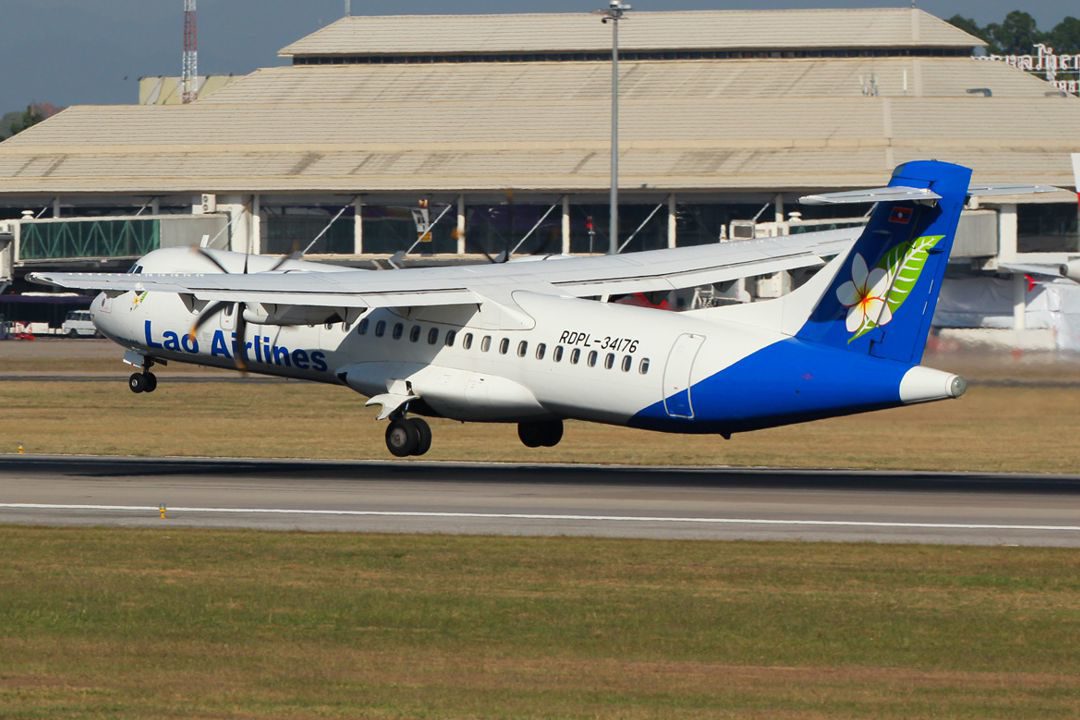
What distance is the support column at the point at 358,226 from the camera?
109312 millimetres

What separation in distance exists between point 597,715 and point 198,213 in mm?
95983

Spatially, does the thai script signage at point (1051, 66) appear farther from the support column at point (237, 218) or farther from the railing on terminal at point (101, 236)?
the railing on terminal at point (101, 236)

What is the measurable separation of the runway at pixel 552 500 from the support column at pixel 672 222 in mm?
66627

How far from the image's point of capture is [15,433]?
50.0 m

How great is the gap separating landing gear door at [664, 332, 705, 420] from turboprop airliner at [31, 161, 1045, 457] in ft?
0.12

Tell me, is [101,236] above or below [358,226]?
below

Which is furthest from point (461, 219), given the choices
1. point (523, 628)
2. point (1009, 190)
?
point (523, 628)

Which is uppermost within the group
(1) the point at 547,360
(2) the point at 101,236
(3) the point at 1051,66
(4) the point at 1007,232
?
(3) the point at 1051,66

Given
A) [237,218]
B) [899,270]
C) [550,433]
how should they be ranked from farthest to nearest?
[237,218], [550,433], [899,270]

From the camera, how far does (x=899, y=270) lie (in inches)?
1283

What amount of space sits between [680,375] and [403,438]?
7350 mm

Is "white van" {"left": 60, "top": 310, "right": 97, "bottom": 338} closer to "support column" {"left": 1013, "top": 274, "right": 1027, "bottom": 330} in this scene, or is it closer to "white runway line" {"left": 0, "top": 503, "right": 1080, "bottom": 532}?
"support column" {"left": 1013, "top": 274, "right": 1027, "bottom": 330}

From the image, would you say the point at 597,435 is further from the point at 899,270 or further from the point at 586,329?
the point at 899,270

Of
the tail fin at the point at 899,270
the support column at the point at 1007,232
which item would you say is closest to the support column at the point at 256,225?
the support column at the point at 1007,232
